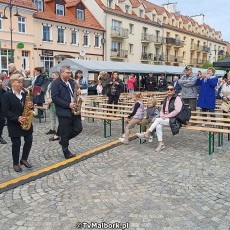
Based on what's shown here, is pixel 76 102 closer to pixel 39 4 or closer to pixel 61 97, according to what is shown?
pixel 61 97

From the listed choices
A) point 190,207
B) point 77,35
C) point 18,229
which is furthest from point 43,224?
point 77,35

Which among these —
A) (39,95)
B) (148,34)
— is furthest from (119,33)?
(39,95)

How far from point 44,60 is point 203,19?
49.1m

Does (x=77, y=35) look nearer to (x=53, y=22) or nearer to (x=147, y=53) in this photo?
(x=53, y=22)

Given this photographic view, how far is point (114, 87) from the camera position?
34.7 feet

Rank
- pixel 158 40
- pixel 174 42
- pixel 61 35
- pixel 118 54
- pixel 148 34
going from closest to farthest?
pixel 61 35 → pixel 118 54 → pixel 148 34 → pixel 158 40 → pixel 174 42

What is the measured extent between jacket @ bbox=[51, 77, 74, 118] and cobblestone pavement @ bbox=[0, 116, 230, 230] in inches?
41.2

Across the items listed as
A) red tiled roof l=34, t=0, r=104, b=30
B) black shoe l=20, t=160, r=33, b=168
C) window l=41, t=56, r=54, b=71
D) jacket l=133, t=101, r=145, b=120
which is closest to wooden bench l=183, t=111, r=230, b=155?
jacket l=133, t=101, r=145, b=120

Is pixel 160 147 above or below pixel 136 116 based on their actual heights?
below

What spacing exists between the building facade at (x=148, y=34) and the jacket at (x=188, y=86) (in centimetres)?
3096

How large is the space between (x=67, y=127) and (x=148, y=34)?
43.4 metres

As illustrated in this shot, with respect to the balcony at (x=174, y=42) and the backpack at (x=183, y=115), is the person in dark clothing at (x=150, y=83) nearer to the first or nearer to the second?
the backpack at (x=183, y=115)

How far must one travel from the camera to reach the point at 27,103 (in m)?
5.65

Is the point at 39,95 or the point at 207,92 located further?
the point at 39,95
